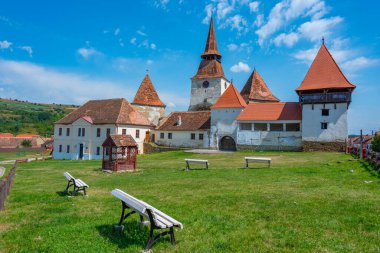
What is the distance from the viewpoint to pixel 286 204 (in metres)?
7.82

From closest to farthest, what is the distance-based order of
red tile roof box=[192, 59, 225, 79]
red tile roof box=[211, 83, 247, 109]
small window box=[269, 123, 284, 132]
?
small window box=[269, 123, 284, 132], red tile roof box=[211, 83, 247, 109], red tile roof box=[192, 59, 225, 79]

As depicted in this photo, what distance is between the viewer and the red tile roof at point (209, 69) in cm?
4694

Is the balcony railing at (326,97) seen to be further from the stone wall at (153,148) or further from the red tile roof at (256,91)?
the stone wall at (153,148)

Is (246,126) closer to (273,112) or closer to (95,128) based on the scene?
(273,112)

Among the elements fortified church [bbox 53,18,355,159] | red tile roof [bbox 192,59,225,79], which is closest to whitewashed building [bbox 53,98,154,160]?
fortified church [bbox 53,18,355,159]

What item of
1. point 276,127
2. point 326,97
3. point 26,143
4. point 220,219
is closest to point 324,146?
point 326,97

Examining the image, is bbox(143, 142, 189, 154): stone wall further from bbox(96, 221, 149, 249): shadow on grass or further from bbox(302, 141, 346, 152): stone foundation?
bbox(96, 221, 149, 249): shadow on grass

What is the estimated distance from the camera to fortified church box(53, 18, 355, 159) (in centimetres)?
2938

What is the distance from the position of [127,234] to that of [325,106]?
93.1 feet

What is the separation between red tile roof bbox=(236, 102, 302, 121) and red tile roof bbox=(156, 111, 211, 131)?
5921mm

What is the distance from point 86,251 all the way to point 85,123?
36265 mm

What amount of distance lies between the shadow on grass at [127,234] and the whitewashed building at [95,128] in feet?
102

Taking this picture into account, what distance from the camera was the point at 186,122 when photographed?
4009 centimetres

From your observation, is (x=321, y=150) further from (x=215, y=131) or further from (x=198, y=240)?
(x=198, y=240)
